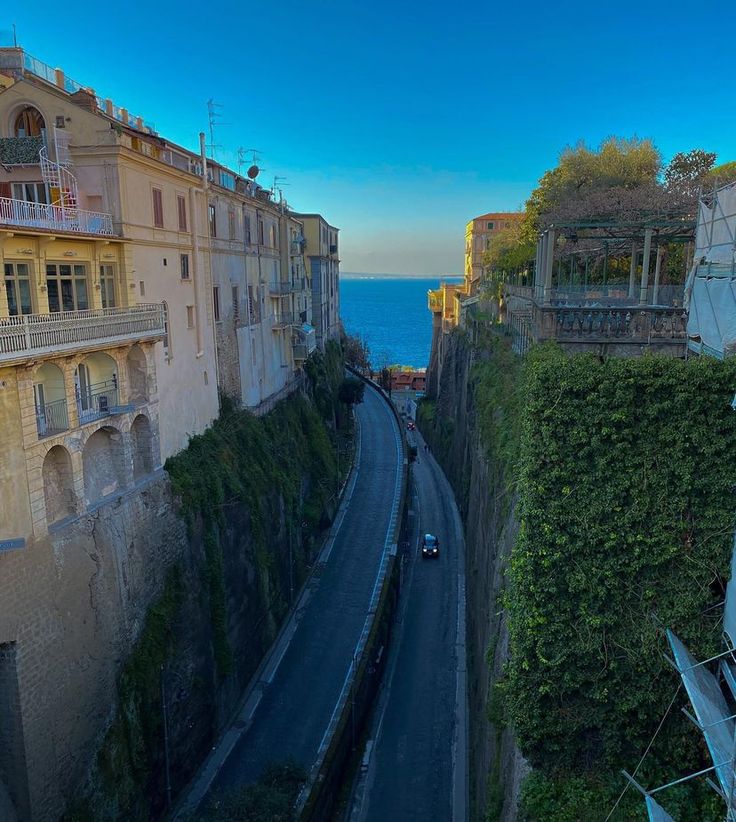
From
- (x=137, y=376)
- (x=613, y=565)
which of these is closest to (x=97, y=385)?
(x=137, y=376)

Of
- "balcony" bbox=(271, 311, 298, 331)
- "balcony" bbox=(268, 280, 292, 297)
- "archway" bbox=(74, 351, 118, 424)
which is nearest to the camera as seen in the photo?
"archway" bbox=(74, 351, 118, 424)

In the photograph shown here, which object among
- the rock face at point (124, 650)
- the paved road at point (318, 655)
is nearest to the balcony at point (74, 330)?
the rock face at point (124, 650)

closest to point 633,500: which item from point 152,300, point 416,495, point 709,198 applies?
point 709,198

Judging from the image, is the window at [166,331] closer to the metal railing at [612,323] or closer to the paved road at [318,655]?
the metal railing at [612,323]

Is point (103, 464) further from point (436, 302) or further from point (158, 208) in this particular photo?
point (436, 302)

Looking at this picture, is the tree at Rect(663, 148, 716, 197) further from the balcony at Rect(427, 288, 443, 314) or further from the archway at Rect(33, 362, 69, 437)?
the balcony at Rect(427, 288, 443, 314)

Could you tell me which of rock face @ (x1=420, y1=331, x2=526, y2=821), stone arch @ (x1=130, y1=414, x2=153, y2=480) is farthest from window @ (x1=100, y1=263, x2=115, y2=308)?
rock face @ (x1=420, y1=331, x2=526, y2=821)
